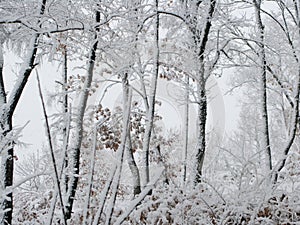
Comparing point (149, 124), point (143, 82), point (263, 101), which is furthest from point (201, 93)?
point (263, 101)

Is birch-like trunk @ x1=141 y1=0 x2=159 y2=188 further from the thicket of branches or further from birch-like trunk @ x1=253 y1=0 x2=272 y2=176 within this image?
birch-like trunk @ x1=253 y1=0 x2=272 y2=176

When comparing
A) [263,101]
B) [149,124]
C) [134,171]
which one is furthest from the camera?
[134,171]

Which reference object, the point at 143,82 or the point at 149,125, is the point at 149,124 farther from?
the point at 143,82

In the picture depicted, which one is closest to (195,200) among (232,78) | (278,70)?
(278,70)

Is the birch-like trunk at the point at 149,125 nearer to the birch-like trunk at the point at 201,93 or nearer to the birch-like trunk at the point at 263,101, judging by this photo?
the birch-like trunk at the point at 201,93

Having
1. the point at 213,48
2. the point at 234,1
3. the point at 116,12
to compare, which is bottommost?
the point at 116,12

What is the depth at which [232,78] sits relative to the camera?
45.2 feet

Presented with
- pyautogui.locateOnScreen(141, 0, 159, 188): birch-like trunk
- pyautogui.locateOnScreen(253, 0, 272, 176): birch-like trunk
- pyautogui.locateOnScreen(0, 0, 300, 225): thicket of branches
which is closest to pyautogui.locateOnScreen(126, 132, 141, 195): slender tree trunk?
pyautogui.locateOnScreen(0, 0, 300, 225): thicket of branches

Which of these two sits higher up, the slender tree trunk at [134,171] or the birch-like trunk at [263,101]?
the birch-like trunk at [263,101]

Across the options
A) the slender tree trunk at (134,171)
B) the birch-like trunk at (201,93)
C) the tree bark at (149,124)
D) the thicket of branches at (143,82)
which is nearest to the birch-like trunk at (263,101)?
the thicket of branches at (143,82)

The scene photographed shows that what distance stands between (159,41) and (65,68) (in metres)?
2.38

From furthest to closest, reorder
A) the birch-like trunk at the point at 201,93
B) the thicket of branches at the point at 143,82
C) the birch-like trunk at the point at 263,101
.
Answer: the birch-like trunk at the point at 263,101 < the birch-like trunk at the point at 201,93 < the thicket of branches at the point at 143,82

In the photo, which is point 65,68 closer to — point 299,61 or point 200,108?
point 200,108

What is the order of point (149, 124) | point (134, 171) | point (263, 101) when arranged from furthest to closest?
point (134, 171) → point (263, 101) → point (149, 124)
